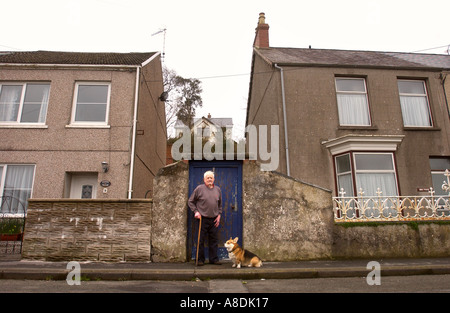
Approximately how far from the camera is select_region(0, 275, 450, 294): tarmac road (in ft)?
15.0

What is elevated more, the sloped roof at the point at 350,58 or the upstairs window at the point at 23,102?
the sloped roof at the point at 350,58

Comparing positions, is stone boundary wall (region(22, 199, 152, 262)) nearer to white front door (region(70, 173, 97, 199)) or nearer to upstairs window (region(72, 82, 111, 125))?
white front door (region(70, 173, 97, 199))

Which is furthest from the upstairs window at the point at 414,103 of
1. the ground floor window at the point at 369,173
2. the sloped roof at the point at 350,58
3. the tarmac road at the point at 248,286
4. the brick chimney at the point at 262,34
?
the tarmac road at the point at 248,286

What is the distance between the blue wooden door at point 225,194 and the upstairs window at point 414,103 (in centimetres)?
891

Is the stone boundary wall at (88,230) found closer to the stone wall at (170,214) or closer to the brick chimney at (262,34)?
the stone wall at (170,214)

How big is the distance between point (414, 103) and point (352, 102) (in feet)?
8.99

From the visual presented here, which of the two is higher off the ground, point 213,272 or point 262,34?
point 262,34

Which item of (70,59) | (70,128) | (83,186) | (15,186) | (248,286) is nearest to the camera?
(248,286)

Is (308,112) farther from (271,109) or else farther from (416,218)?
(416,218)

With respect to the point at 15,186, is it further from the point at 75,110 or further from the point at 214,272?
the point at 214,272

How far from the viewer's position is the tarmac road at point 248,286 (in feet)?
15.0

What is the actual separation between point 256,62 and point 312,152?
274 inches

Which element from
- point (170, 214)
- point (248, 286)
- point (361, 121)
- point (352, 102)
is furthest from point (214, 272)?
point (352, 102)

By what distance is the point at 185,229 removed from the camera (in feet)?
23.1
